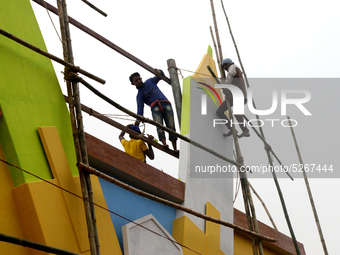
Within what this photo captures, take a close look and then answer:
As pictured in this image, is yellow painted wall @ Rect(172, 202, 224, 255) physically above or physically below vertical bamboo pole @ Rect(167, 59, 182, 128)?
below

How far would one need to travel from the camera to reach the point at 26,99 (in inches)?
150

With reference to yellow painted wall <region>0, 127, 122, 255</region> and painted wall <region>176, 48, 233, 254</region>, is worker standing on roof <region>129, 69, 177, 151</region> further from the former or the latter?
yellow painted wall <region>0, 127, 122, 255</region>

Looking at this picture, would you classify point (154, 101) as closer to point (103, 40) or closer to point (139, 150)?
point (139, 150)

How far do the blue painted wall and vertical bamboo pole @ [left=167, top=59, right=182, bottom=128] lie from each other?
2171 mm

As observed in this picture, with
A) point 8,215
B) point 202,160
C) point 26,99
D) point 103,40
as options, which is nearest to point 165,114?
point 202,160

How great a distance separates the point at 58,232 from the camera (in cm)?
344

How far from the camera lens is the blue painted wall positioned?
13.7 ft

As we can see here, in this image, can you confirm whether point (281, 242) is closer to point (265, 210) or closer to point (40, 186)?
point (265, 210)

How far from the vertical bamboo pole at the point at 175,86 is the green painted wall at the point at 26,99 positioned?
2.70 meters

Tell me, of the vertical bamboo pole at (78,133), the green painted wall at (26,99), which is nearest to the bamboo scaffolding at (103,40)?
the green painted wall at (26,99)

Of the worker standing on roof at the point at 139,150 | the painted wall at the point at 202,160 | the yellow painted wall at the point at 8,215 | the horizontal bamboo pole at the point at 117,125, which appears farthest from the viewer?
the worker standing on roof at the point at 139,150

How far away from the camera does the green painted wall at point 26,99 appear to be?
3516mm

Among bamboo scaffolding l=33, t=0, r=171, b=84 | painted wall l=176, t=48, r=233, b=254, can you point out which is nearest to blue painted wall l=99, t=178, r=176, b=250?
painted wall l=176, t=48, r=233, b=254

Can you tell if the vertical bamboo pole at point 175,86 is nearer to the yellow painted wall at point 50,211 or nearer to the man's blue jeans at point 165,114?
the man's blue jeans at point 165,114
